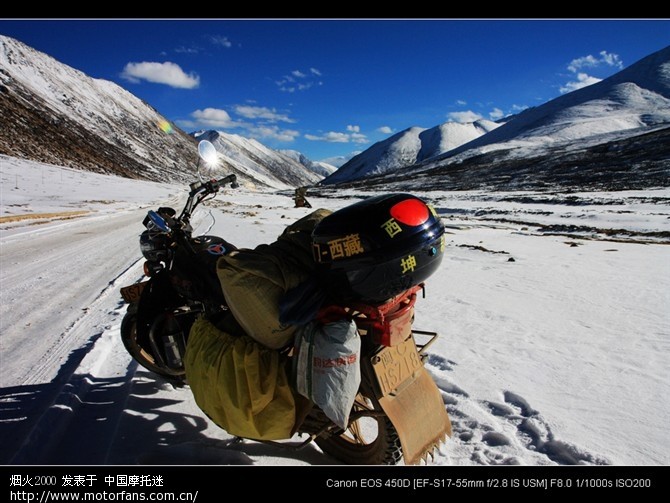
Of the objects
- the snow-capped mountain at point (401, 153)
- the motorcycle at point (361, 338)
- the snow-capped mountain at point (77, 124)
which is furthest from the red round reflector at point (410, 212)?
the snow-capped mountain at point (401, 153)

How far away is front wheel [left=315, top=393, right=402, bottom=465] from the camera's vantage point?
6.54 feet

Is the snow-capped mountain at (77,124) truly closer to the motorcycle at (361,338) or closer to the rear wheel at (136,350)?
the rear wheel at (136,350)

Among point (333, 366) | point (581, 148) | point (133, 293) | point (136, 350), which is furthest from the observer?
point (581, 148)

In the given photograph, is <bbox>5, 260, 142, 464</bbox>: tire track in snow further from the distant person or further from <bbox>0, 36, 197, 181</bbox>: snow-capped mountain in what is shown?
<bbox>0, 36, 197, 181</bbox>: snow-capped mountain

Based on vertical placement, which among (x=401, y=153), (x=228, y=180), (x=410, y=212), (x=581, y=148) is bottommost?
(x=410, y=212)

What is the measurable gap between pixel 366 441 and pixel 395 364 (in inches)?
32.9

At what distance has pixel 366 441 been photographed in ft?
8.34

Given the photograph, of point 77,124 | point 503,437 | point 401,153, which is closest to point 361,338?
point 503,437

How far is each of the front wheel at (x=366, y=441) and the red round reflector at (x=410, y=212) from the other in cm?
87

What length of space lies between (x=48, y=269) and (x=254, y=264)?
7.07 metres

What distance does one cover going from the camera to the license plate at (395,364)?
1.92m

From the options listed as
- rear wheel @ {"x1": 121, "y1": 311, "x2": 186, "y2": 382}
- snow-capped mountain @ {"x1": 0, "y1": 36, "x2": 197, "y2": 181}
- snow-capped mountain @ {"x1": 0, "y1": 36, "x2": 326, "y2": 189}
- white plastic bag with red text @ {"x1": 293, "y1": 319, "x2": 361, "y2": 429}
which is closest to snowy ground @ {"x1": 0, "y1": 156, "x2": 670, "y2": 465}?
rear wheel @ {"x1": 121, "y1": 311, "x2": 186, "y2": 382}

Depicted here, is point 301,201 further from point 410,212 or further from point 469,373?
point 410,212

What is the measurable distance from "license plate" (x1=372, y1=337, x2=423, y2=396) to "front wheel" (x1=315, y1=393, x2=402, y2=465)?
0.12 m
